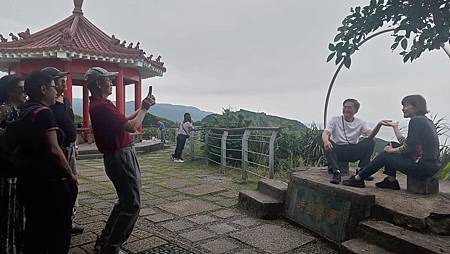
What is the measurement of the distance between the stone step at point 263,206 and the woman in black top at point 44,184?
207 cm

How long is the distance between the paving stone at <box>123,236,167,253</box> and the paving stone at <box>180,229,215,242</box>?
0.79 ft

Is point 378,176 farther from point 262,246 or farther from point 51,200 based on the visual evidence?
point 51,200

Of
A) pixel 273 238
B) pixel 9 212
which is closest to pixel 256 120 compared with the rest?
pixel 273 238

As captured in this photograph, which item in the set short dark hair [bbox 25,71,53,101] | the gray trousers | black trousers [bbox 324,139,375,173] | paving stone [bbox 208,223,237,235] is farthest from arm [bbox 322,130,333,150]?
short dark hair [bbox 25,71,53,101]

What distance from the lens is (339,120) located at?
4.06m

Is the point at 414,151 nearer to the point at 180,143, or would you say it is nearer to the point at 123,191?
the point at 123,191

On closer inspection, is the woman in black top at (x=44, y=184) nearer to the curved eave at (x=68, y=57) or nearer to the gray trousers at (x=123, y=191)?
the gray trousers at (x=123, y=191)

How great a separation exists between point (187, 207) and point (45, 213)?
7.00 ft

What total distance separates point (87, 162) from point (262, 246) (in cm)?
639

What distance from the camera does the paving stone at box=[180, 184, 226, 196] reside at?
190 inches

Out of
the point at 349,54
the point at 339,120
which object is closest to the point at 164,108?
the point at 339,120

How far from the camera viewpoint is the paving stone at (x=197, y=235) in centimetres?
301

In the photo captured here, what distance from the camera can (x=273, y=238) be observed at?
305 centimetres

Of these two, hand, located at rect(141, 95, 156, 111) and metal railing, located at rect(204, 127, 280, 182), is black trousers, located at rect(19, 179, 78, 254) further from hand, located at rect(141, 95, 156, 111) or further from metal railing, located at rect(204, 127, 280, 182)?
metal railing, located at rect(204, 127, 280, 182)
